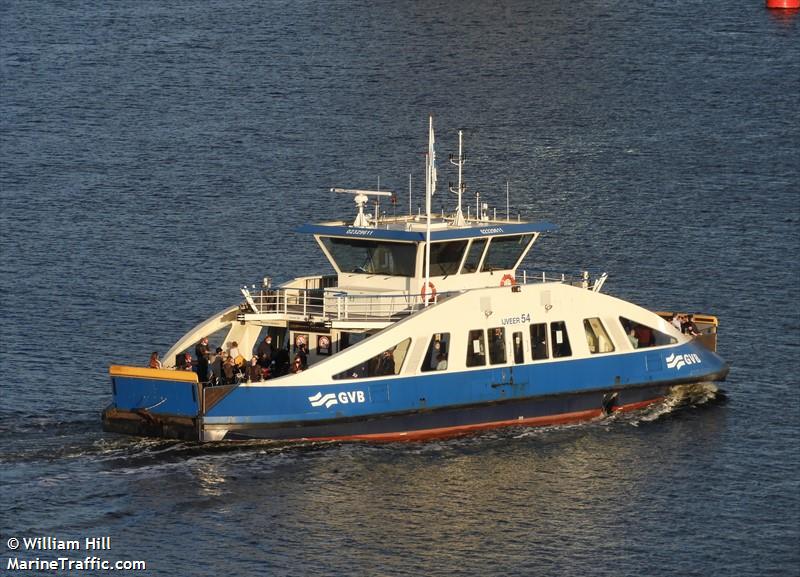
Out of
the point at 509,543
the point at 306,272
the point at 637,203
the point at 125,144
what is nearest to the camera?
the point at 509,543

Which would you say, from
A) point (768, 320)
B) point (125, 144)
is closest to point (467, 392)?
point (768, 320)

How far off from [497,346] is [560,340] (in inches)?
84.5

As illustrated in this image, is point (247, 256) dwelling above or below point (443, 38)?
below

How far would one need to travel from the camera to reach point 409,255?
60.9m

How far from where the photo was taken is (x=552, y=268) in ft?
271

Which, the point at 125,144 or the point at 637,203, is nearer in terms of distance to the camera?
the point at 637,203

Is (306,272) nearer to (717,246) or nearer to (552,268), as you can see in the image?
(552,268)

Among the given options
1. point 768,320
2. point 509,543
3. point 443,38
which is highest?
point 443,38

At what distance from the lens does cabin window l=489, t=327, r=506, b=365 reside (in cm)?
5956

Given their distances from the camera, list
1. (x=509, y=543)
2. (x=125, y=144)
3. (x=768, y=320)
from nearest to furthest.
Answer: (x=509, y=543), (x=768, y=320), (x=125, y=144)

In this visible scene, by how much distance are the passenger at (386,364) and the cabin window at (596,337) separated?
661 centimetres

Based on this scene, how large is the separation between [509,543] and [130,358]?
21410 millimetres

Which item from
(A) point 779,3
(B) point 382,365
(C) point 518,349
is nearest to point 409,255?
(C) point 518,349

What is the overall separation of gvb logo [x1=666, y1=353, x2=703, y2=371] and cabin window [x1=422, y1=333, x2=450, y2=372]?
7781mm
